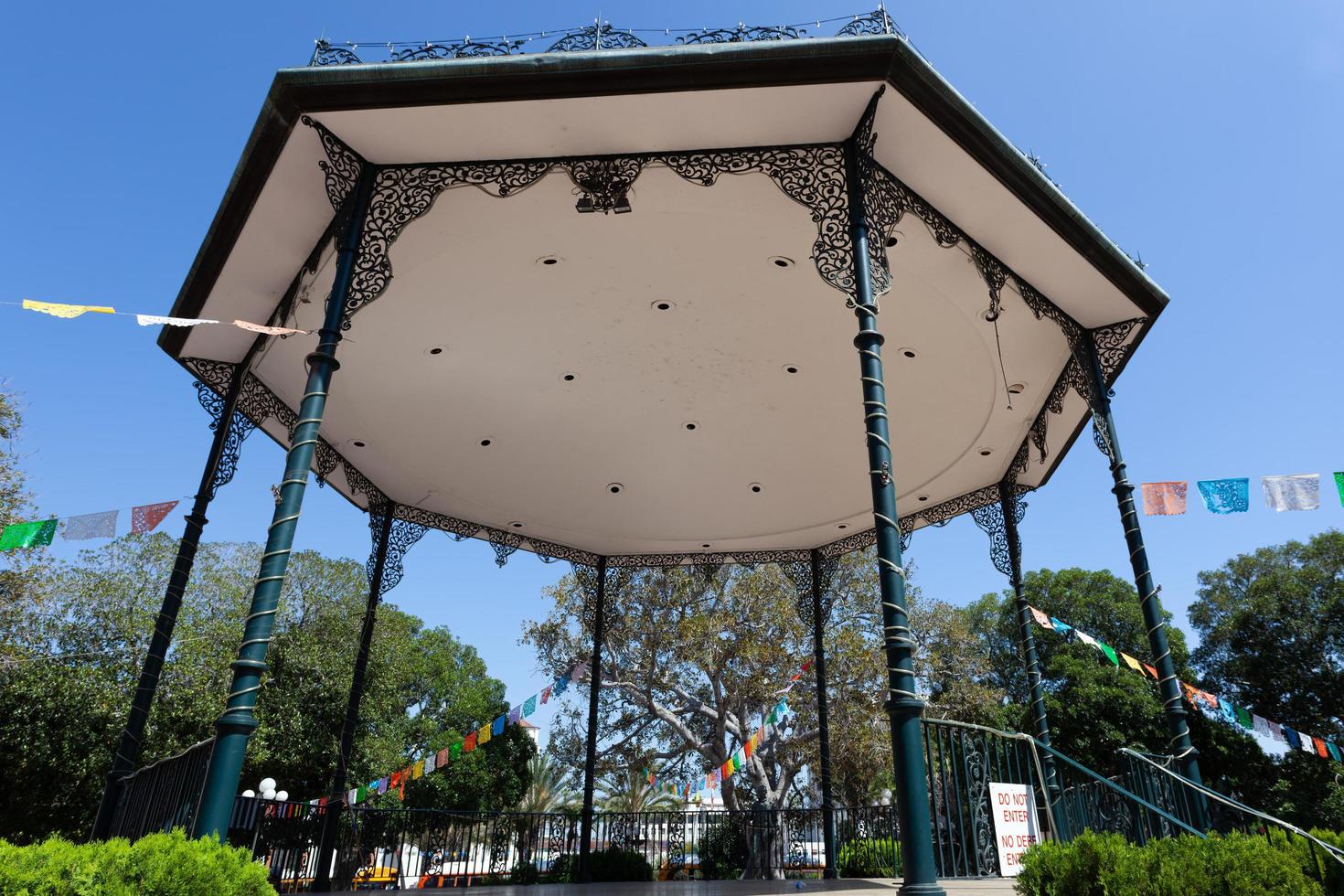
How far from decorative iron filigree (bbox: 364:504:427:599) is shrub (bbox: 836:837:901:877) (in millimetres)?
7929

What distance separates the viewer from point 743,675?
1984cm

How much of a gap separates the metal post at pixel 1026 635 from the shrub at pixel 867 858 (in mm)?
2478

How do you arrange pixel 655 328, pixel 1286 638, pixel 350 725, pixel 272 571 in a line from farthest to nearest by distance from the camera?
pixel 1286 638
pixel 350 725
pixel 655 328
pixel 272 571

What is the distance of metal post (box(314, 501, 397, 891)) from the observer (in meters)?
10.1

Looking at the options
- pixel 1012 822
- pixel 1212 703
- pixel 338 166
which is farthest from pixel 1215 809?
pixel 338 166

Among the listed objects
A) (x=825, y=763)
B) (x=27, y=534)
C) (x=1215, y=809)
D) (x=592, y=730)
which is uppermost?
(x=27, y=534)

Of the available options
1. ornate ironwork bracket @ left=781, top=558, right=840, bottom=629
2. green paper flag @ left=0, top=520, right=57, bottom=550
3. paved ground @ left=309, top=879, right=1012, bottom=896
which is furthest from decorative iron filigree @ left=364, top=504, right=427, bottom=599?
ornate ironwork bracket @ left=781, top=558, right=840, bottom=629

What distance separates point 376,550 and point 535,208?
23.6ft

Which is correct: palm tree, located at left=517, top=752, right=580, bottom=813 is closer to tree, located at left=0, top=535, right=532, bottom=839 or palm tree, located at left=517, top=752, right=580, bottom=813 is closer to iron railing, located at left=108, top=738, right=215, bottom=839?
tree, located at left=0, top=535, right=532, bottom=839

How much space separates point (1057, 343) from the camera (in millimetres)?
8766

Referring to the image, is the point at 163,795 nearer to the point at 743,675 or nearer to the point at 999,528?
the point at 999,528

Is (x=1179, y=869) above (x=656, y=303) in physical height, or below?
below

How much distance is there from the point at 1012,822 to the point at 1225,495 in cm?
454

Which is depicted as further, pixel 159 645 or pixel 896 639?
pixel 159 645
